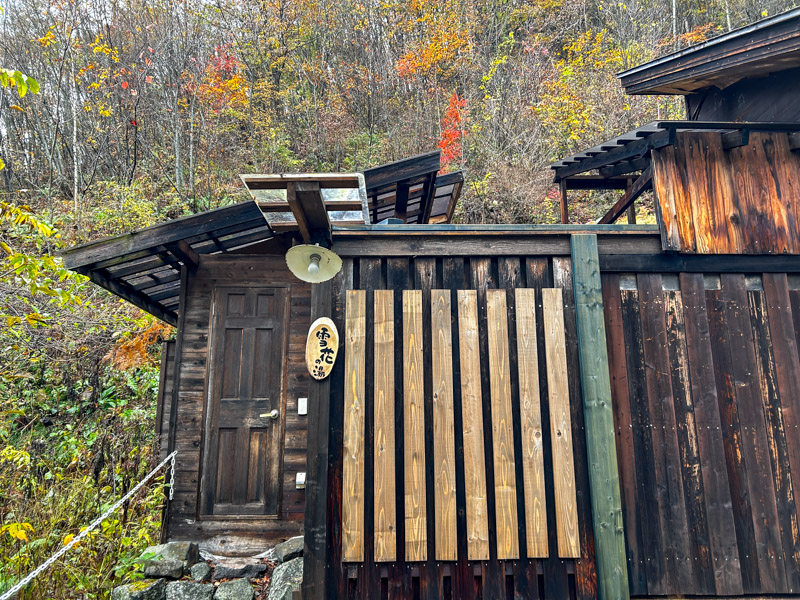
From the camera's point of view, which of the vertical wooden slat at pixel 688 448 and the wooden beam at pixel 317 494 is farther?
the vertical wooden slat at pixel 688 448

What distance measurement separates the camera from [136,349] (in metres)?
10.2

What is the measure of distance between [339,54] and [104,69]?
23.9 ft

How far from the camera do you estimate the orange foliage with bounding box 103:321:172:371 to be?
10.1m

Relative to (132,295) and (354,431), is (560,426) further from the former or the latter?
(132,295)

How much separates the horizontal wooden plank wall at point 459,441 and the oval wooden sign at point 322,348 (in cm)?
11

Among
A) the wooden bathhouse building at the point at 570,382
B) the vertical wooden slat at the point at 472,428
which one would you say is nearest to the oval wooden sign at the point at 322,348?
the wooden bathhouse building at the point at 570,382

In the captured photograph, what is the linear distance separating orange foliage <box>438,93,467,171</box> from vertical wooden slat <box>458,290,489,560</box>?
429 inches

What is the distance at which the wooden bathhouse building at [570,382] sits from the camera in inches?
141

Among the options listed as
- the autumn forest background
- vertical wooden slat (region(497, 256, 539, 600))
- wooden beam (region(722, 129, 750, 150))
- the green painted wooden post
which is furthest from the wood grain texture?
the autumn forest background

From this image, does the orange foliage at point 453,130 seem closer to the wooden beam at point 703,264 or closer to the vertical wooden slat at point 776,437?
the wooden beam at point 703,264

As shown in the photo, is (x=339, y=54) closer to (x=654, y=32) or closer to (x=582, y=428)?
(x=654, y=32)

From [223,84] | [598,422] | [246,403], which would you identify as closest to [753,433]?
[598,422]

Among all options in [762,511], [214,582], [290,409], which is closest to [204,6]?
[290,409]

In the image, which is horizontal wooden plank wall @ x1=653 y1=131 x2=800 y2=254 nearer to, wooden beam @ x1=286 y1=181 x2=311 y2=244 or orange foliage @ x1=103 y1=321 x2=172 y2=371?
wooden beam @ x1=286 y1=181 x2=311 y2=244
